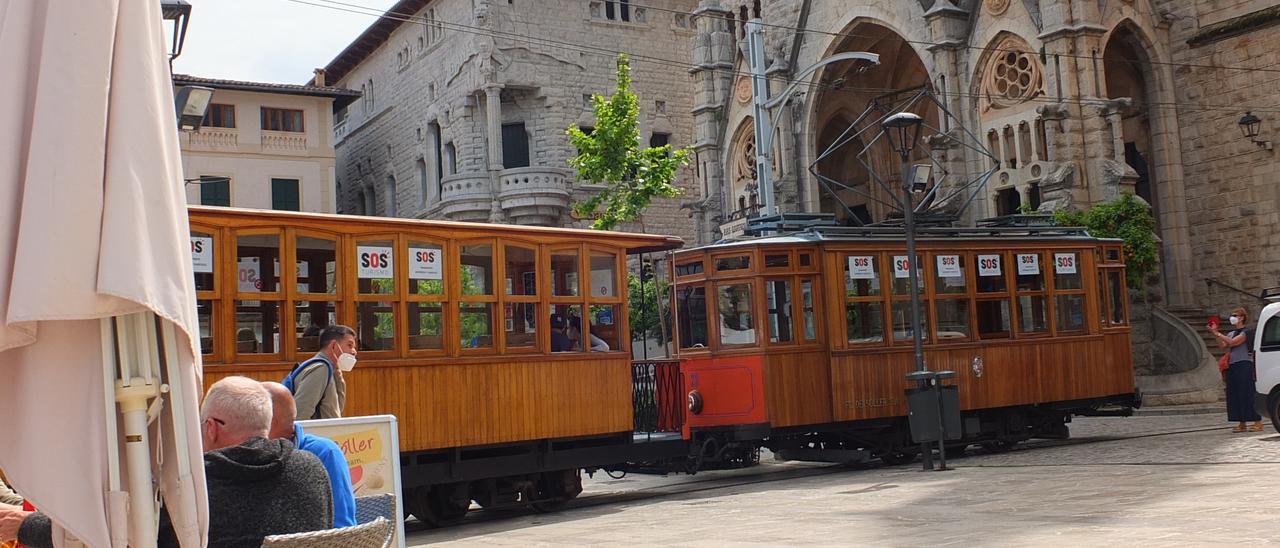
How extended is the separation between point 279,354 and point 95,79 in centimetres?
730

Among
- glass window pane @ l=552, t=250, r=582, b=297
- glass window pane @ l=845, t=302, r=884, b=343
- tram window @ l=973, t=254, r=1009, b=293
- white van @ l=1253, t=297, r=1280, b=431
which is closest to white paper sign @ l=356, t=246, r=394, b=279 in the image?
glass window pane @ l=552, t=250, r=582, b=297

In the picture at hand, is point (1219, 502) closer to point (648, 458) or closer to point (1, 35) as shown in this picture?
point (648, 458)

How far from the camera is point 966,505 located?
10156mm

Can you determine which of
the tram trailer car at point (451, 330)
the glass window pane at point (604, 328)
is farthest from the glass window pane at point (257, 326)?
the glass window pane at point (604, 328)

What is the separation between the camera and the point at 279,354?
35.0 ft

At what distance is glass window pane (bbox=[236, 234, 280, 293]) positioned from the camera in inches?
415

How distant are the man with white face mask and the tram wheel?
394 cm

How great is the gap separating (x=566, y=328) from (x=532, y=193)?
26501 mm

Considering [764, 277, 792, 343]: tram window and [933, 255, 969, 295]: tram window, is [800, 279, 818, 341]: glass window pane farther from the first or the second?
[933, 255, 969, 295]: tram window

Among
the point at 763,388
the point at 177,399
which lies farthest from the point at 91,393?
the point at 763,388

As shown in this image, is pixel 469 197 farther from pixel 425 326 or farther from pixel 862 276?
pixel 425 326

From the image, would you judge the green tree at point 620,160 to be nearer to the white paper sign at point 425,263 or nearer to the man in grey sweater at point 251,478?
the white paper sign at point 425,263

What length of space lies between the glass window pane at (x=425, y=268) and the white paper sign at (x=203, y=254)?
5.82ft

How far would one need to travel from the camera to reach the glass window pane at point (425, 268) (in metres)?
11.5
